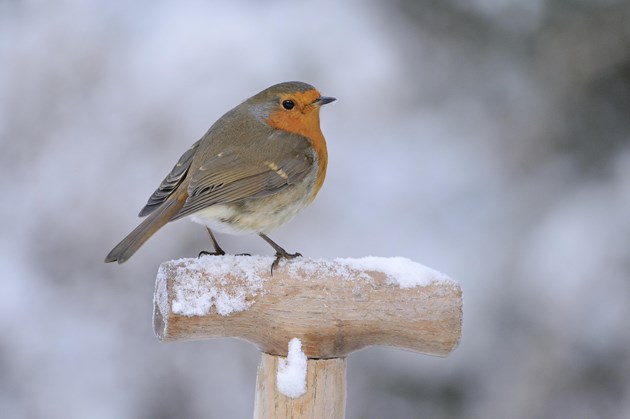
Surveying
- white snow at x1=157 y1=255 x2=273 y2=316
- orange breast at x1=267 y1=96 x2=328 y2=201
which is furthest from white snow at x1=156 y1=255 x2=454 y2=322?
orange breast at x1=267 y1=96 x2=328 y2=201

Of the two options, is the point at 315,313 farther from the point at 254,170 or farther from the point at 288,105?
the point at 288,105

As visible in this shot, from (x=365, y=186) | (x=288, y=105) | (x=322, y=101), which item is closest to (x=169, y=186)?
(x=288, y=105)

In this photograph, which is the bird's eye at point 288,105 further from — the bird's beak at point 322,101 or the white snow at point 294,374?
the white snow at point 294,374

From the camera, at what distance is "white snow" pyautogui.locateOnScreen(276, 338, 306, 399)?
8.52ft

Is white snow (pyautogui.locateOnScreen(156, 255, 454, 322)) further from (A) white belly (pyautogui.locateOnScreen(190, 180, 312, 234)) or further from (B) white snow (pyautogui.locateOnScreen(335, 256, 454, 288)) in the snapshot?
(A) white belly (pyautogui.locateOnScreen(190, 180, 312, 234))

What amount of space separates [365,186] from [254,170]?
1.93m

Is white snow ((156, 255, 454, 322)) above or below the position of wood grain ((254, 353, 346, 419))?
above

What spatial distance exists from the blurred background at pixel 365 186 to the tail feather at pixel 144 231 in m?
1.70

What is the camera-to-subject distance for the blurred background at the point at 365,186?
4773mm

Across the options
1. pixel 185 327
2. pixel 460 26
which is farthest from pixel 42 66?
pixel 185 327

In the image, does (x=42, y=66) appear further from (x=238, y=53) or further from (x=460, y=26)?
(x=460, y=26)

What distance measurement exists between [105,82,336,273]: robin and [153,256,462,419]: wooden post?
0.47 metres

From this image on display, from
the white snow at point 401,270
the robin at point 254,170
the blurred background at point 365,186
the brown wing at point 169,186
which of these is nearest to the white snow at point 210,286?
the white snow at point 401,270

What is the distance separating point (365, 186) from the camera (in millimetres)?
5207
